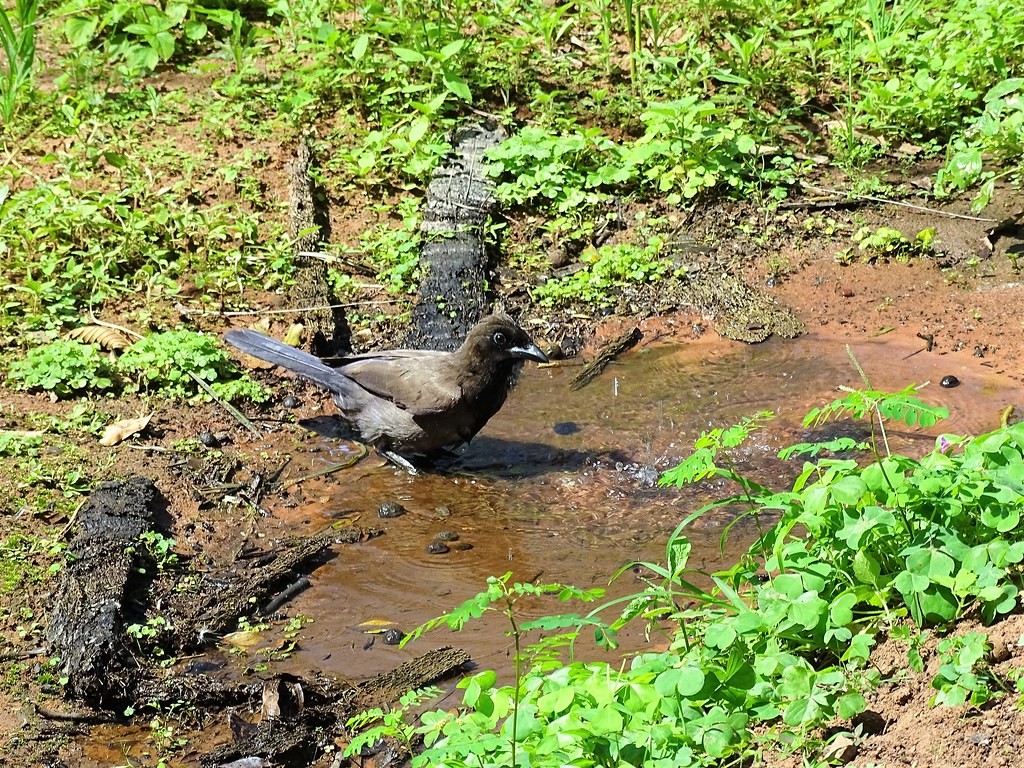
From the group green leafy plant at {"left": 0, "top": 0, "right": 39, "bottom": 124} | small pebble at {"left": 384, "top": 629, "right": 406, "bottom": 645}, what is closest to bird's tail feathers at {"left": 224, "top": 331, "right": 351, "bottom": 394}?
small pebble at {"left": 384, "top": 629, "right": 406, "bottom": 645}

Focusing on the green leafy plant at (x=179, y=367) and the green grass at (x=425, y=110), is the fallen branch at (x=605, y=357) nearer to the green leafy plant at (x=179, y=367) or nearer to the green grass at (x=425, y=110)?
the green grass at (x=425, y=110)

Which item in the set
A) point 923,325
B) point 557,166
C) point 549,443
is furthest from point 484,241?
point 923,325

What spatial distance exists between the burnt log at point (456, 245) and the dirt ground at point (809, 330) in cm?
32

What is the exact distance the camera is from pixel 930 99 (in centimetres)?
934

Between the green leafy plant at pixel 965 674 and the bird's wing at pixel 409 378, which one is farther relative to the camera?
the bird's wing at pixel 409 378

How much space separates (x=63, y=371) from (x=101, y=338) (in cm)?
66

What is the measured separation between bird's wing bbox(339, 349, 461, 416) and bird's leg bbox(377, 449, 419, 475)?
37 cm

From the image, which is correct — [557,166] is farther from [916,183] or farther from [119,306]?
[119,306]

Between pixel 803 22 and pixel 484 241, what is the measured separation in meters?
4.20

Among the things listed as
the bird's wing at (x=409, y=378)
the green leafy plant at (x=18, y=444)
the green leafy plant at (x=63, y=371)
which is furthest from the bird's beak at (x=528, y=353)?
the green leafy plant at (x=18, y=444)

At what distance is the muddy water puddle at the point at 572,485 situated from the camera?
5500 millimetres

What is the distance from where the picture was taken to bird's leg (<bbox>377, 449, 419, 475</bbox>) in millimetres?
7203

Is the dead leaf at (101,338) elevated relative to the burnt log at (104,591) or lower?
lower

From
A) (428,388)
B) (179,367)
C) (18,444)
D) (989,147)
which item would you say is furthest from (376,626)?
(989,147)
